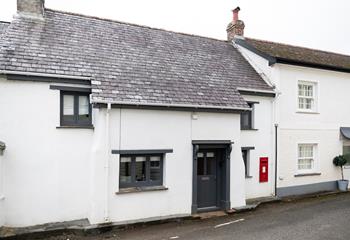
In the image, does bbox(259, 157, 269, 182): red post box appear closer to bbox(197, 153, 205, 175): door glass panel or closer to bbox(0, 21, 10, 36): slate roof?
bbox(197, 153, 205, 175): door glass panel

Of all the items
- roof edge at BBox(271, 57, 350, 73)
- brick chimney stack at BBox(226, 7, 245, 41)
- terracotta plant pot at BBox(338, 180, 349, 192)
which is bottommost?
terracotta plant pot at BBox(338, 180, 349, 192)

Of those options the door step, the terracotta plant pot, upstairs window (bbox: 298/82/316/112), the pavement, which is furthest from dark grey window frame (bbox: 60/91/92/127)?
the terracotta plant pot

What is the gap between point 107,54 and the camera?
1195 centimetres

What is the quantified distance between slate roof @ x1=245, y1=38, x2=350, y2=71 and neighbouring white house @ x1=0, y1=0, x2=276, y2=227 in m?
3.21

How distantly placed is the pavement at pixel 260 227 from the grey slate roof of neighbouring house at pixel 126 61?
4296 mm

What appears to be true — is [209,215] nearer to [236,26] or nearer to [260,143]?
[260,143]

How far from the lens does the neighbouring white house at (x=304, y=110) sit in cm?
1462

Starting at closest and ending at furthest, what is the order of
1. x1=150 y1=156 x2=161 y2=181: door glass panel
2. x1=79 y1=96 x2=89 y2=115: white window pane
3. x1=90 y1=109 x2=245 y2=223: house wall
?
x1=90 y1=109 x2=245 y2=223: house wall, x1=79 y1=96 x2=89 y2=115: white window pane, x1=150 y1=156 x2=161 y2=181: door glass panel

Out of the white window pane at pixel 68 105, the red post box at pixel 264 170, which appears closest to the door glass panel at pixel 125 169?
the white window pane at pixel 68 105

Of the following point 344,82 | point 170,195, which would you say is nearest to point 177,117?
point 170,195

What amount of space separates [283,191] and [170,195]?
21.2 feet

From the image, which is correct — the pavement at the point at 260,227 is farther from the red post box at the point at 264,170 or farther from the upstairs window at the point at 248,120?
the upstairs window at the point at 248,120

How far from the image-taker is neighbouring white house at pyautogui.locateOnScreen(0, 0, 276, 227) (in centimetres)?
971

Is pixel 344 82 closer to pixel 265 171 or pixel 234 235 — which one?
Answer: pixel 265 171
